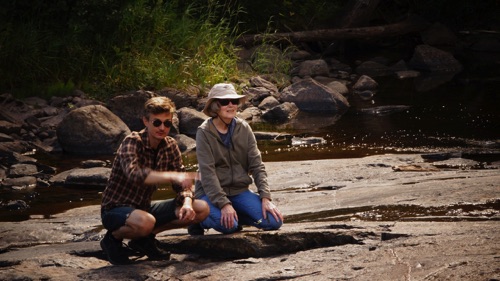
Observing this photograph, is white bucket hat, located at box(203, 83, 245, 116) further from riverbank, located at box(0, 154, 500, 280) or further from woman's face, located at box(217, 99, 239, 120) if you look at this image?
riverbank, located at box(0, 154, 500, 280)

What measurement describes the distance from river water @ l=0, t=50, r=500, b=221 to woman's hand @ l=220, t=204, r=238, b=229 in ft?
9.97

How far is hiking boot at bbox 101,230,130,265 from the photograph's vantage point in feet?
19.5

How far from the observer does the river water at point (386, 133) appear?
32.3 feet

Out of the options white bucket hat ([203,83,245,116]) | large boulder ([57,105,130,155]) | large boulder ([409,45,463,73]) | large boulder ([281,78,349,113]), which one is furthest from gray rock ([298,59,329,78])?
white bucket hat ([203,83,245,116])

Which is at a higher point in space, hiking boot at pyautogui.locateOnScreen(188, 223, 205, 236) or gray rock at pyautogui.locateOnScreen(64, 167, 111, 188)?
gray rock at pyautogui.locateOnScreen(64, 167, 111, 188)

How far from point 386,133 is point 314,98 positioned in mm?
3208

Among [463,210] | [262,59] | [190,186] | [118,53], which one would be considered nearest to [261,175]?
[190,186]

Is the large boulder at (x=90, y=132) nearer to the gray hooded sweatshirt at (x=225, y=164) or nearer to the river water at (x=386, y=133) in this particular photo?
the river water at (x=386, y=133)

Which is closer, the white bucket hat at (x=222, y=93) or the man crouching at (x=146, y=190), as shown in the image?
the man crouching at (x=146, y=190)

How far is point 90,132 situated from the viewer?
12.4 meters

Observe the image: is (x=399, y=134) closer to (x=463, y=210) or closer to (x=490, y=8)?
(x=463, y=210)

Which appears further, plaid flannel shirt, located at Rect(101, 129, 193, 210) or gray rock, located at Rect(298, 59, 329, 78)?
gray rock, located at Rect(298, 59, 329, 78)

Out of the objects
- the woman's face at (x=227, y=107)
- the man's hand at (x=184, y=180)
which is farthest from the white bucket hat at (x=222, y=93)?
the man's hand at (x=184, y=180)

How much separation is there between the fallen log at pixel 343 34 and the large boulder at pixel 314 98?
3.02 metres
